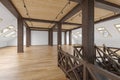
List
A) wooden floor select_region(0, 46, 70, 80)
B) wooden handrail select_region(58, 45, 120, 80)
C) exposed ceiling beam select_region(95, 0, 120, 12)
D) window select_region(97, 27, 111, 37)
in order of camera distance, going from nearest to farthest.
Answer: wooden handrail select_region(58, 45, 120, 80)
wooden floor select_region(0, 46, 70, 80)
exposed ceiling beam select_region(95, 0, 120, 12)
window select_region(97, 27, 111, 37)

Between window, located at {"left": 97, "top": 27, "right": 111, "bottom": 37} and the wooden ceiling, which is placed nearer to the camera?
the wooden ceiling

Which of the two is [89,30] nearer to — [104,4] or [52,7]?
[104,4]

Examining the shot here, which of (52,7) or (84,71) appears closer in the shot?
(84,71)

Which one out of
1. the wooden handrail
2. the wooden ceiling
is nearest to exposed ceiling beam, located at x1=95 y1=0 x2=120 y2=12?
the wooden ceiling

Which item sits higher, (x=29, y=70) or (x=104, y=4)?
(x=104, y=4)

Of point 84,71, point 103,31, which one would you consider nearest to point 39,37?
point 103,31

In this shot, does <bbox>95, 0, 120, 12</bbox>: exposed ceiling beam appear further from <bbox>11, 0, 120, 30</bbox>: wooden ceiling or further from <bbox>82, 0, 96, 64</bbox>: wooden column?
<bbox>82, 0, 96, 64</bbox>: wooden column

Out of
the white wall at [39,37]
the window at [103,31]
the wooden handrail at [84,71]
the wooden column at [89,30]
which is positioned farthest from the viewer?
the white wall at [39,37]

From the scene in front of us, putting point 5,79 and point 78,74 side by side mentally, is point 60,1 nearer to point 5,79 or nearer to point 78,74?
point 78,74

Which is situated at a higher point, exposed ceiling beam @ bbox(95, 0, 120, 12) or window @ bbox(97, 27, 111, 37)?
exposed ceiling beam @ bbox(95, 0, 120, 12)

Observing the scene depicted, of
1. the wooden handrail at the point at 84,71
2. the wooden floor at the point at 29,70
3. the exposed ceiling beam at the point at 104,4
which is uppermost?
the exposed ceiling beam at the point at 104,4

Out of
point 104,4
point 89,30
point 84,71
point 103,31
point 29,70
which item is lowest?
point 29,70

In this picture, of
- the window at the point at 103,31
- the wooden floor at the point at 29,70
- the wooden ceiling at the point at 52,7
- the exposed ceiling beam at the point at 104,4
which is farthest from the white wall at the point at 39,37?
the exposed ceiling beam at the point at 104,4

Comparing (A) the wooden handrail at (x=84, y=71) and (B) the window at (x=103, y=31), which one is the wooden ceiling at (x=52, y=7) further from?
(B) the window at (x=103, y=31)
